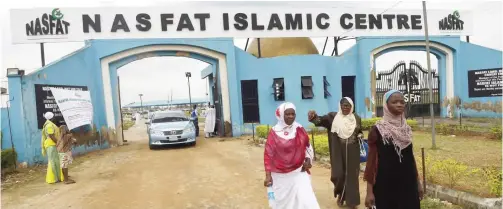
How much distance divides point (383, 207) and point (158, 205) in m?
3.43

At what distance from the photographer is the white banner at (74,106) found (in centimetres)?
950

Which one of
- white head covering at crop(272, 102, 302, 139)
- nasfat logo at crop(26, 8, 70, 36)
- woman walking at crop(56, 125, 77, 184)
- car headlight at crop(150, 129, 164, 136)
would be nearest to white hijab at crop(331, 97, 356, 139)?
white head covering at crop(272, 102, 302, 139)

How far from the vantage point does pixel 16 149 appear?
8492 millimetres

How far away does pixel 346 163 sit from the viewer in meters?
4.47

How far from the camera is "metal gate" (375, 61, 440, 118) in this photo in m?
16.8

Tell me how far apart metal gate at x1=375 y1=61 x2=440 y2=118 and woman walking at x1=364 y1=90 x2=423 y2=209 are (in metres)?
14.3

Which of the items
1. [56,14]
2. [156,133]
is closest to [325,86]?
[156,133]

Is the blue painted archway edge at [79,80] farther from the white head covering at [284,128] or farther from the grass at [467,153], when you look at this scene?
the white head covering at [284,128]

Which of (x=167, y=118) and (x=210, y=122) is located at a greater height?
(x=167, y=118)

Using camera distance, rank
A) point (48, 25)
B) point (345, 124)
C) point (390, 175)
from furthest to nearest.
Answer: point (48, 25) < point (345, 124) < point (390, 175)

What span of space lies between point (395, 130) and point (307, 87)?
40.7 ft

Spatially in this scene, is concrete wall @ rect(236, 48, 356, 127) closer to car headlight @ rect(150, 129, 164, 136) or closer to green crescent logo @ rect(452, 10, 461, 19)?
car headlight @ rect(150, 129, 164, 136)

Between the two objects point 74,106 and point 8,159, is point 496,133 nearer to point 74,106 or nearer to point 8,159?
point 74,106

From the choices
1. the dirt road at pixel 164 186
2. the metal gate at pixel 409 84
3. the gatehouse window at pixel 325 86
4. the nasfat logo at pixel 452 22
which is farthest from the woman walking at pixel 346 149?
the nasfat logo at pixel 452 22
